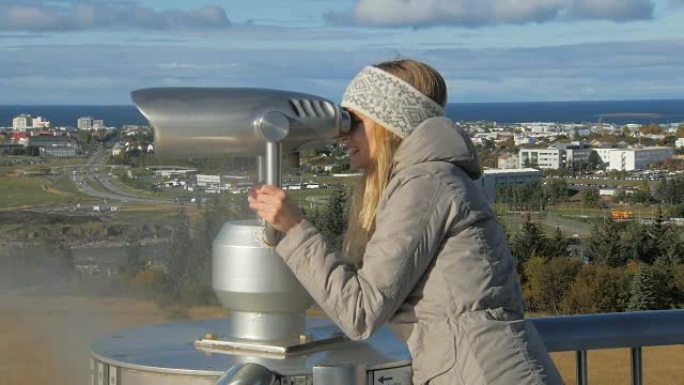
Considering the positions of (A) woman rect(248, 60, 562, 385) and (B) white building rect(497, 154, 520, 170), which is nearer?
(A) woman rect(248, 60, 562, 385)

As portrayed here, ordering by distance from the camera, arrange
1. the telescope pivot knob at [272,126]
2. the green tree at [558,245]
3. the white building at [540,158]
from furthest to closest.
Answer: the white building at [540,158] → the green tree at [558,245] → the telescope pivot knob at [272,126]

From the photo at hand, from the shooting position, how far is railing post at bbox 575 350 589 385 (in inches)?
106

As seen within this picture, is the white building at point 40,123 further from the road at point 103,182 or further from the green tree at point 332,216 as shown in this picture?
the green tree at point 332,216

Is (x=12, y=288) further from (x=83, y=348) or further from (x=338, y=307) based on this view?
(x=338, y=307)

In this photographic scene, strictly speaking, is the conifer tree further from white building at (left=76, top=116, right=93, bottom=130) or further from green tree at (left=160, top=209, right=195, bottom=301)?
white building at (left=76, top=116, right=93, bottom=130)

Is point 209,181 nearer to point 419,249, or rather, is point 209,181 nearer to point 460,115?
point 419,249

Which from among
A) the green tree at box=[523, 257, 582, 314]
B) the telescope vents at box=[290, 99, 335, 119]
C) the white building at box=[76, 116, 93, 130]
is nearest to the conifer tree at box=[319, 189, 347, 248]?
the telescope vents at box=[290, 99, 335, 119]

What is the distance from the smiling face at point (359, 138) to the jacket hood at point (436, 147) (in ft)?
0.20

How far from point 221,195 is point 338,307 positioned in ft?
1.19

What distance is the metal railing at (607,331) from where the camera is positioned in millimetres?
2588

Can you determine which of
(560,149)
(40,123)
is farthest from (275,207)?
(560,149)

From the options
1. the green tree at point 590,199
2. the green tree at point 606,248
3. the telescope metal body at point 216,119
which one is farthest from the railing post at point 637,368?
the green tree at point 590,199

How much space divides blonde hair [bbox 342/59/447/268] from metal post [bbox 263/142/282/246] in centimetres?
14

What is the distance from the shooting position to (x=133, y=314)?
2230 mm
